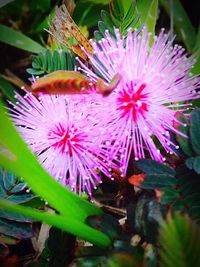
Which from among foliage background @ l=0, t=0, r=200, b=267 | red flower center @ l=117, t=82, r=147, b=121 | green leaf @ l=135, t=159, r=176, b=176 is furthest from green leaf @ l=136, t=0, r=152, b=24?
green leaf @ l=135, t=159, r=176, b=176

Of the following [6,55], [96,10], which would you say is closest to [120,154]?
[96,10]

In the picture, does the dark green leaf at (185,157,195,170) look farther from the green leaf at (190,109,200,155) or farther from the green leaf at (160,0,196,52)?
the green leaf at (160,0,196,52)

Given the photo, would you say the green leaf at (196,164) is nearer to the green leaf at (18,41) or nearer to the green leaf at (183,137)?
the green leaf at (183,137)

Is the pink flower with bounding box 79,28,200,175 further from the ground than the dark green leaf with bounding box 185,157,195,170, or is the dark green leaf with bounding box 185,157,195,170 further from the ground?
the pink flower with bounding box 79,28,200,175

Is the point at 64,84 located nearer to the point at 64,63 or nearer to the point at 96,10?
the point at 64,63

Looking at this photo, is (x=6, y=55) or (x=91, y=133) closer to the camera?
Answer: (x=91, y=133)

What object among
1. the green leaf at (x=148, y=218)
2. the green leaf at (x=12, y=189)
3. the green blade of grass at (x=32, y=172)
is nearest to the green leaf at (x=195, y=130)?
the green leaf at (x=148, y=218)

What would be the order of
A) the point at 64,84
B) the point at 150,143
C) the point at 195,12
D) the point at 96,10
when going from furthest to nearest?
the point at 195,12, the point at 96,10, the point at 150,143, the point at 64,84
